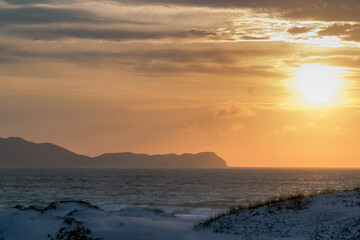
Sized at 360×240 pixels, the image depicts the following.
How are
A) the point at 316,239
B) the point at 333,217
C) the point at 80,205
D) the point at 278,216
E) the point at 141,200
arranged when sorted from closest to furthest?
the point at 316,239
the point at 333,217
the point at 278,216
the point at 80,205
the point at 141,200

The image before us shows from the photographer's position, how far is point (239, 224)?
2908cm

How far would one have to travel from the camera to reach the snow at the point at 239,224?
26.1 m

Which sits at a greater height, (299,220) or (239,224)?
(299,220)

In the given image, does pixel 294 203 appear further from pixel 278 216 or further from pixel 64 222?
pixel 64 222

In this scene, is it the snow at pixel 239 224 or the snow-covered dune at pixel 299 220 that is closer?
the snow-covered dune at pixel 299 220

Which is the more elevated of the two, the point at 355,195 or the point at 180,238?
the point at 355,195

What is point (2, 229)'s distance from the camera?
92.3ft

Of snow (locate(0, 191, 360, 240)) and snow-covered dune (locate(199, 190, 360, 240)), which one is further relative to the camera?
snow (locate(0, 191, 360, 240))

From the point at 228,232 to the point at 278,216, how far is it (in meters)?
3.67

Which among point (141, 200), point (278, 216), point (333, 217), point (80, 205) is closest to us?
point (333, 217)

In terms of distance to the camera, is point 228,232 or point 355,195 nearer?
→ point 228,232

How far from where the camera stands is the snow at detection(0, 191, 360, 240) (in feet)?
85.8

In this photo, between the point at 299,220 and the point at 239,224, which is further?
the point at 239,224

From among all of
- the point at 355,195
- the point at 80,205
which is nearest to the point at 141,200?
the point at 80,205
